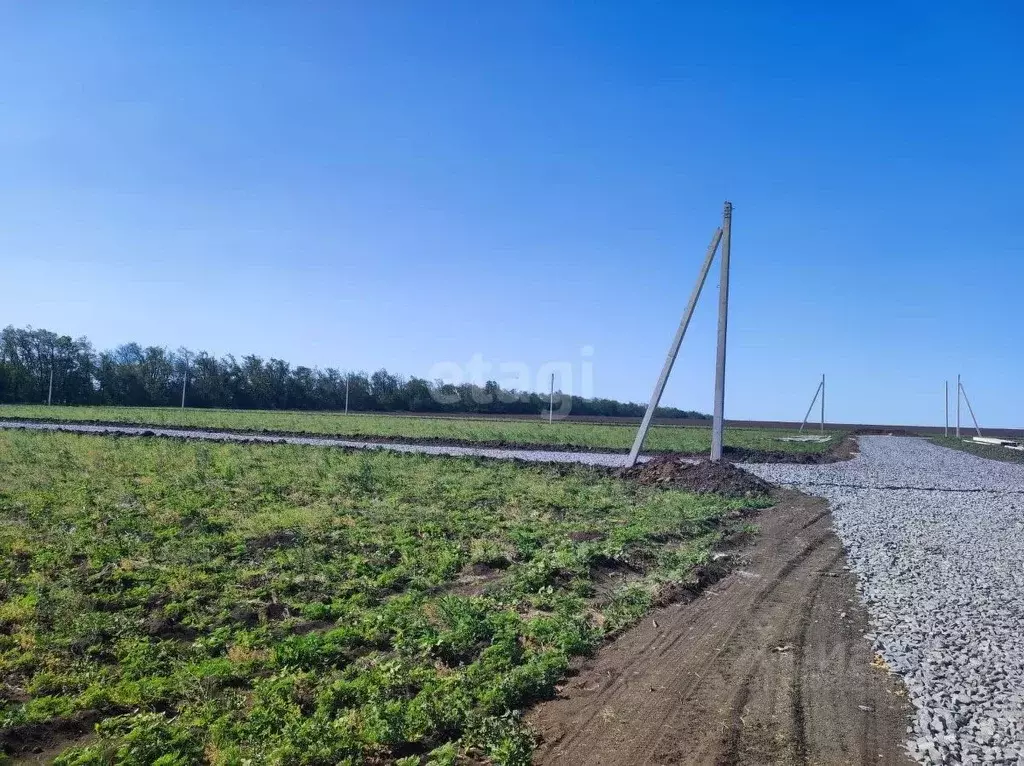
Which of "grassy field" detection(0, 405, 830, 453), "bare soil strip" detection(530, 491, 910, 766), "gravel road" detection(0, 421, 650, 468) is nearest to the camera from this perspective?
"bare soil strip" detection(530, 491, 910, 766)

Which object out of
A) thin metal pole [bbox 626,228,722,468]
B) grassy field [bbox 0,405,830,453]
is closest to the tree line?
grassy field [bbox 0,405,830,453]

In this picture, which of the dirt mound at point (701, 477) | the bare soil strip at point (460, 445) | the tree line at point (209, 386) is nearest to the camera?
the dirt mound at point (701, 477)

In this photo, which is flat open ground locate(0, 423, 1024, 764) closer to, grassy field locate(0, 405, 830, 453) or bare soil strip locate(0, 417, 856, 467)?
bare soil strip locate(0, 417, 856, 467)

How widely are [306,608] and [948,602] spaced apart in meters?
6.30

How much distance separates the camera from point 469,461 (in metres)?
19.7

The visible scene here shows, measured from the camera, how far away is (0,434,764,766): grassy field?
4.12m

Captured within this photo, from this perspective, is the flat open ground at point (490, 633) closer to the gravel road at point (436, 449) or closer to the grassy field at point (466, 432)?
the gravel road at point (436, 449)

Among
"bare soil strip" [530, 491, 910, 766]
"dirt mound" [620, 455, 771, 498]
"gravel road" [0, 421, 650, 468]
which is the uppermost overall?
"dirt mound" [620, 455, 771, 498]

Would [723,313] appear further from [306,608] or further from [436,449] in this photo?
[306,608]

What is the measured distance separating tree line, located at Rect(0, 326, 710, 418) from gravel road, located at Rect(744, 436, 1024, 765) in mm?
64224

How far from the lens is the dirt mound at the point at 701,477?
50.4 ft

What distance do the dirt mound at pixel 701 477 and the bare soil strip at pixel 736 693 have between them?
805cm

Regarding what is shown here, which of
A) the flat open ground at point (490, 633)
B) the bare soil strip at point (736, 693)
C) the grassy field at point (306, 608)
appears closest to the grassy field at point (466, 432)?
the grassy field at point (306, 608)

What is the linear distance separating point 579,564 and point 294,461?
475 inches
